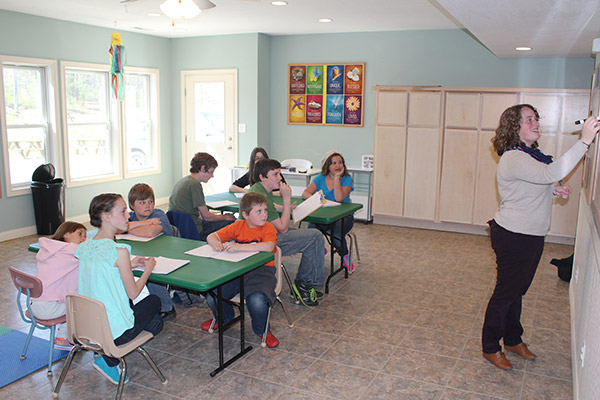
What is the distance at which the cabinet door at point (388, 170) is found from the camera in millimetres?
6984

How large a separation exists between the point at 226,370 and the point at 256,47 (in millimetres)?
5780

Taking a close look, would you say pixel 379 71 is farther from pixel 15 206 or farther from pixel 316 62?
pixel 15 206

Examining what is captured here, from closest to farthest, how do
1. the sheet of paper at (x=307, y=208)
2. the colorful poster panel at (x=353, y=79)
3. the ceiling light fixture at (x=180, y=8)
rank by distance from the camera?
the ceiling light fixture at (x=180, y=8), the sheet of paper at (x=307, y=208), the colorful poster panel at (x=353, y=79)

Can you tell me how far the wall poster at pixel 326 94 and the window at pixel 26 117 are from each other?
11.3ft

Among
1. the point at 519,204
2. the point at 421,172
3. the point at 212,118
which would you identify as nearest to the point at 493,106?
the point at 421,172

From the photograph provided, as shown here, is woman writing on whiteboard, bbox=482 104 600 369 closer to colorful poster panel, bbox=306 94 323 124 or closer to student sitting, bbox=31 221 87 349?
student sitting, bbox=31 221 87 349

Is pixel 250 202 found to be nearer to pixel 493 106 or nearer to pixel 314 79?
pixel 493 106

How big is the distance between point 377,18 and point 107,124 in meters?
4.25

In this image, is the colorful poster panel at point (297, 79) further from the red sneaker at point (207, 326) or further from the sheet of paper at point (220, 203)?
the red sneaker at point (207, 326)

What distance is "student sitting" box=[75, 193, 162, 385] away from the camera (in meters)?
2.59

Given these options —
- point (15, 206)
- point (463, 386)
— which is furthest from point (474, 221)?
point (15, 206)

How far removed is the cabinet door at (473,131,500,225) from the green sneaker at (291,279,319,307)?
324 centimetres

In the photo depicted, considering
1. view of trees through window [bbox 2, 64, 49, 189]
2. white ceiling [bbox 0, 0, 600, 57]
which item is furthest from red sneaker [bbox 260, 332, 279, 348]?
view of trees through window [bbox 2, 64, 49, 189]

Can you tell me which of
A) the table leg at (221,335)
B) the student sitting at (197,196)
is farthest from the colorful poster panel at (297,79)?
the table leg at (221,335)
